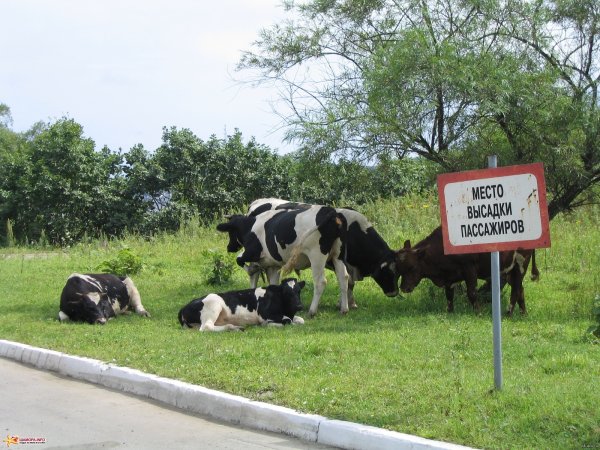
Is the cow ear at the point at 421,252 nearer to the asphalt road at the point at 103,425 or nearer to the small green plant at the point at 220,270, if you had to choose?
the small green plant at the point at 220,270

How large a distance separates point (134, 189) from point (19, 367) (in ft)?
75.5

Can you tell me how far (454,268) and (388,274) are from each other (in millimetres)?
1471

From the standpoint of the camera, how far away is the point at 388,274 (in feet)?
47.6

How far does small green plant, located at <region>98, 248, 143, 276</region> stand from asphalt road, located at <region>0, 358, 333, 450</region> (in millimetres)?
9701

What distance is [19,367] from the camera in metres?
10.7

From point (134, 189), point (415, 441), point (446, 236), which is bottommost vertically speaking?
point (415, 441)

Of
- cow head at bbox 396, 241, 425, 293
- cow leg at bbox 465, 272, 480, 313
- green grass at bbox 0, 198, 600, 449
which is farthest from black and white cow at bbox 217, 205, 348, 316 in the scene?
cow leg at bbox 465, 272, 480, 313

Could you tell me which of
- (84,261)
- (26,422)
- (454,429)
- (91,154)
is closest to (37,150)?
(91,154)

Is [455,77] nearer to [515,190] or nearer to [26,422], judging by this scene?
[515,190]

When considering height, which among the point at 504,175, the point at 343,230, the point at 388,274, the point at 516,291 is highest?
the point at 504,175

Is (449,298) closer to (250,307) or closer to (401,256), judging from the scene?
(401,256)

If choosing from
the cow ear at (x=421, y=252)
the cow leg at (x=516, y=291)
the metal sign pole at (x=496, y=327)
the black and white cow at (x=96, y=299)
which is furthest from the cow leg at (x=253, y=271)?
the metal sign pole at (x=496, y=327)

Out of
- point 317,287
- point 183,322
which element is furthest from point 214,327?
point 317,287

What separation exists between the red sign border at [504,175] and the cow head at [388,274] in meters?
6.90
